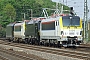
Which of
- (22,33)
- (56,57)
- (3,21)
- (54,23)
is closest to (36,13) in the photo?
(3,21)

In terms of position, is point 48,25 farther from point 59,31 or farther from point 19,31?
point 19,31

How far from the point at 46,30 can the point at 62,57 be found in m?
13.2

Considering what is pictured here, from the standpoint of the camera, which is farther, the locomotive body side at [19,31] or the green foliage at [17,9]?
the green foliage at [17,9]

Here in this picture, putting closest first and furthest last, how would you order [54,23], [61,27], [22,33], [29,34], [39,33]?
[61,27], [54,23], [39,33], [29,34], [22,33]

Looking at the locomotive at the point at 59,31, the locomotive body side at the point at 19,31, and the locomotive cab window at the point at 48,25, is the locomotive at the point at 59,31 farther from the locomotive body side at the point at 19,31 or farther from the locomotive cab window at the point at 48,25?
the locomotive body side at the point at 19,31

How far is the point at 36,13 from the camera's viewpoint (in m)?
94.6

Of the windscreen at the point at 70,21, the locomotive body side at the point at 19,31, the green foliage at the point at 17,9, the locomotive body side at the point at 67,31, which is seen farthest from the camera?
the green foliage at the point at 17,9

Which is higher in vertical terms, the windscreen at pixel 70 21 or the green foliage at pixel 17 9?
the green foliage at pixel 17 9

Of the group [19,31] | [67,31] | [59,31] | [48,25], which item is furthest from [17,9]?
[67,31]

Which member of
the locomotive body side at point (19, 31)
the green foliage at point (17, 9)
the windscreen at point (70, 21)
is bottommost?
the locomotive body side at point (19, 31)

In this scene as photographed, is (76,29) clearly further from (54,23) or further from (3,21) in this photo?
(3,21)

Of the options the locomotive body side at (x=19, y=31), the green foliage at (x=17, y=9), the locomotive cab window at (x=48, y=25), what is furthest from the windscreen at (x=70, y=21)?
the green foliage at (x=17, y=9)

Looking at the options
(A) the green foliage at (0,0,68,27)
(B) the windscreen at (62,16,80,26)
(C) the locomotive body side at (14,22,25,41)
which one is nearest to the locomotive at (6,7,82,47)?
(B) the windscreen at (62,16,80,26)

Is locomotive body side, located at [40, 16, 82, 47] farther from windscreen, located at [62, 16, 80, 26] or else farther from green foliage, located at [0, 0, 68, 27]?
green foliage, located at [0, 0, 68, 27]
